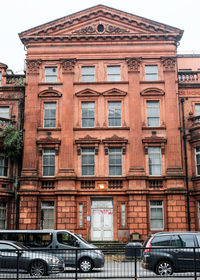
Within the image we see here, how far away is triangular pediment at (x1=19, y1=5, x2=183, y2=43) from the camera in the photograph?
3212cm

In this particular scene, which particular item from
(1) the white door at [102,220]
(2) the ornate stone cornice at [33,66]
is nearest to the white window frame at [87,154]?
(1) the white door at [102,220]

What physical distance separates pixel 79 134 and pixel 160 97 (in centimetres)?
729

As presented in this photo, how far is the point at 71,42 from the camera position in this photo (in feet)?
106

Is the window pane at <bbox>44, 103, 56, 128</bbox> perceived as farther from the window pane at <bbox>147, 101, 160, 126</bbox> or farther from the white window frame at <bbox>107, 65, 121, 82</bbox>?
the window pane at <bbox>147, 101, 160, 126</bbox>

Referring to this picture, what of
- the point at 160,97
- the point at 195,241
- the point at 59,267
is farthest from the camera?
the point at 160,97

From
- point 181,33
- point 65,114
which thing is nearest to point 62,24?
point 65,114

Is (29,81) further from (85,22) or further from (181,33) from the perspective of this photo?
(181,33)

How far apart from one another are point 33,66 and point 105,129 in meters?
8.16

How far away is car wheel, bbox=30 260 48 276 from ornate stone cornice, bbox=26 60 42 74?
1961 centimetres

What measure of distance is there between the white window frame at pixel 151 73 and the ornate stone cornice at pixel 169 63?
2.53 feet

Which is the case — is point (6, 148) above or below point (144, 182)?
above

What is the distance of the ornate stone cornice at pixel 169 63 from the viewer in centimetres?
3168

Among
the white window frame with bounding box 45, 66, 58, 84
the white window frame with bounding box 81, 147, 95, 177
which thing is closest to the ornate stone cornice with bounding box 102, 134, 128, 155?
the white window frame with bounding box 81, 147, 95, 177

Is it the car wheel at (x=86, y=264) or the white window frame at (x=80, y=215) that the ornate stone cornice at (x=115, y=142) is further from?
the car wheel at (x=86, y=264)
